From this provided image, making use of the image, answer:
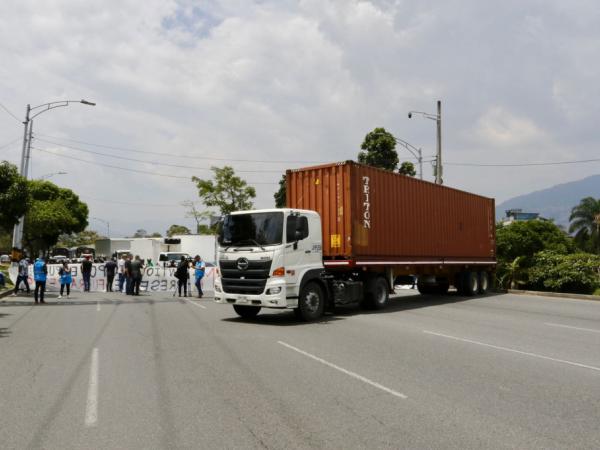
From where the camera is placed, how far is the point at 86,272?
24.3m

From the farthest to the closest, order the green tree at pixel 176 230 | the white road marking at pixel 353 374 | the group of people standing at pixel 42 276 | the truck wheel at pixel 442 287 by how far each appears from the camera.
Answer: the green tree at pixel 176 230 → the truck wheel at pixel 442 287 → the group of people standing at pixel 42 276 → the white road marking at pixel 353 374

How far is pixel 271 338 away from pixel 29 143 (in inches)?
859

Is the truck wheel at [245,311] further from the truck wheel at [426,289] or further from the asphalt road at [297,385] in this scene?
the truck wheel at [426,289]

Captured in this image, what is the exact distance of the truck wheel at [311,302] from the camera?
12.6m

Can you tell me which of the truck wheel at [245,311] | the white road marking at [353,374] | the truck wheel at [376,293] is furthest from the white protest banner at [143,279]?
the white road marking at [353,374]

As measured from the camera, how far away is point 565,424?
5023mm

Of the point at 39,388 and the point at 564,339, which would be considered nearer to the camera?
the point at 39,388

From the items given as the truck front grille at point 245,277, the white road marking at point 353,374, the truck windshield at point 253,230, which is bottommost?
the white road marking at point 353,374

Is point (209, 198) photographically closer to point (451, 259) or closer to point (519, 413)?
point (451, 259)

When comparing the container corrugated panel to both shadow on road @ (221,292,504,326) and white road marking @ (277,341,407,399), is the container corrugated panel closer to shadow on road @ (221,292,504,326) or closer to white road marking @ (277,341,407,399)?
shadow on road @ (221,292,504,326)

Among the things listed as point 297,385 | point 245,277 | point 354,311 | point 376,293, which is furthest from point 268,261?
point 297,385

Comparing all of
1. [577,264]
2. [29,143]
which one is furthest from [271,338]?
[29,143]

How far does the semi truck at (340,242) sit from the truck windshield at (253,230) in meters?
0.02

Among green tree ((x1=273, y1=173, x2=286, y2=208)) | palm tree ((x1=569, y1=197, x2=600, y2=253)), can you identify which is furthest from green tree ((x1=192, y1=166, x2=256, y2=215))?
palm tree ((x1=569, y1=197, x2=600, y2=253))
